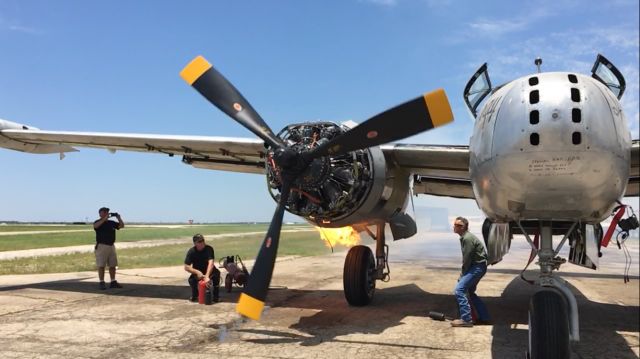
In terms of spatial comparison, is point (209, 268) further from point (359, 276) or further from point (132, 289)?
point (359, 276)

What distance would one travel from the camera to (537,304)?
5008mm

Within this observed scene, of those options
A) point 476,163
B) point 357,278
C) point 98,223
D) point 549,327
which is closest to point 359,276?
point 357,278

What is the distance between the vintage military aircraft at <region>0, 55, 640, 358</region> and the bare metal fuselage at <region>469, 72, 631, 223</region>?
1cm

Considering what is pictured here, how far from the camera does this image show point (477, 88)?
7.87m

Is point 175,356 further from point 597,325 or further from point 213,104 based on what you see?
point 597,325

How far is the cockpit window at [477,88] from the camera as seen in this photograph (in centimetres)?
778

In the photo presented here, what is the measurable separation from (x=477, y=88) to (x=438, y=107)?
230 cm

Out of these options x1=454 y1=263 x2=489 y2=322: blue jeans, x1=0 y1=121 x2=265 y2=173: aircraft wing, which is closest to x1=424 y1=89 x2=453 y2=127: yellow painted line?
x1=454 y1=263 x2=489 y2=322: blue jeans

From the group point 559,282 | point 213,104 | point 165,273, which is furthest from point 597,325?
point 165,273

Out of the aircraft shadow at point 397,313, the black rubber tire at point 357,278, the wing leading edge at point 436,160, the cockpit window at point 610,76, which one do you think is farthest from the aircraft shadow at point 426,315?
the cockpit window at point 610,76

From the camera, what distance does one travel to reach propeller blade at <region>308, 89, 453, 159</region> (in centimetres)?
601

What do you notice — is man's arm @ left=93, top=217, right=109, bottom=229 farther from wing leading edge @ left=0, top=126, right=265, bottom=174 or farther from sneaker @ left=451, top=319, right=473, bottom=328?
sneaker @ left=451, top=319, right=473, bottom=328

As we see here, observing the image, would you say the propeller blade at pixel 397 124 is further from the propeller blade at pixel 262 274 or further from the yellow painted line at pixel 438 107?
the propeller blade at pixel 262 274

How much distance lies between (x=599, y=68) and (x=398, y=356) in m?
5.38
